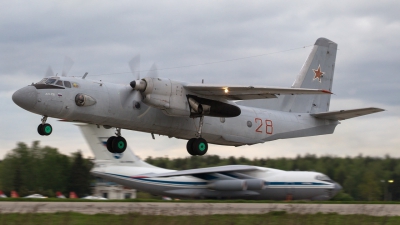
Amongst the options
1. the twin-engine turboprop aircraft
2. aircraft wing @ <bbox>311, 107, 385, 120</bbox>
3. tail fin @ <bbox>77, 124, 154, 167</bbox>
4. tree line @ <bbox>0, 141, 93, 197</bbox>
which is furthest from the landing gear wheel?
tree line @ <bbox>0, 141, 93, 197</bbox>

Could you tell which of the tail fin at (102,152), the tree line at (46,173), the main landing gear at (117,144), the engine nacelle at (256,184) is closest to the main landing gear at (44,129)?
the main landing gear at (117,144)

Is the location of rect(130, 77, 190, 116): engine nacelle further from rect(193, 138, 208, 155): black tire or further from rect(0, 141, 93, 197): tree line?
rect(0, 141, 93, 197): tree line

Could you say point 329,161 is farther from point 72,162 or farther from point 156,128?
point 72,162

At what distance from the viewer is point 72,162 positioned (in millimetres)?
52688

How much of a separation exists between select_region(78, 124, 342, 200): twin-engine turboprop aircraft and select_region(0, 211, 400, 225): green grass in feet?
37.1

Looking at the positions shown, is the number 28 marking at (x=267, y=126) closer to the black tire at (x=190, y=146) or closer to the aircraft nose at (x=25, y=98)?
the black tire at (x=190, y=146)

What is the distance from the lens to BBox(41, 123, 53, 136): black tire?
2148cm

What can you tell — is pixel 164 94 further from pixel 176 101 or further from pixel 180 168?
pixel 180 168

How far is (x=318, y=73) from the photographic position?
30375 millimetres

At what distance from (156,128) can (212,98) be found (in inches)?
107

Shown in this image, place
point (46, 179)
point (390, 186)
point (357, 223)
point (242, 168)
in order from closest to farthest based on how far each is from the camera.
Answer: point (357, 223), point (242, 168), point (390, 186), point (46, 179)

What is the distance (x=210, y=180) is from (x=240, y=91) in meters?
7.33

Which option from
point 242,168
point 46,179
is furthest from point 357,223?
point 46,179

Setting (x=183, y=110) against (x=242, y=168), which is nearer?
(x=183, y=110)
